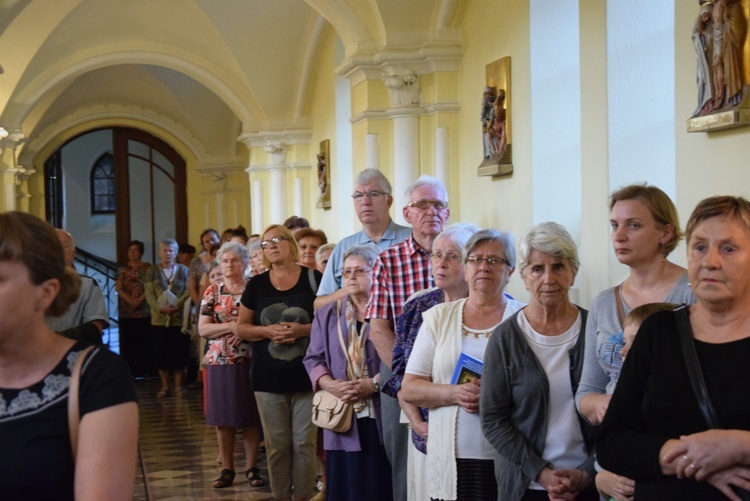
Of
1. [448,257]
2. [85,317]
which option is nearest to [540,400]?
[448,257]

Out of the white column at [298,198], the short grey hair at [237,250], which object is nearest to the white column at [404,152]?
the short grey hair at [237,250]

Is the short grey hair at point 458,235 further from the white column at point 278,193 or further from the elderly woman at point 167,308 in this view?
the white column at point 278,193

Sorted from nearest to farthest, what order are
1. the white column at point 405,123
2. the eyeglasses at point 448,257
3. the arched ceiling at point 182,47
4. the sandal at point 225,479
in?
the eyeglasses at point 448,257, the sandal at point 225,479, the white column at point 405,123, the arched ceiling at point 182,47

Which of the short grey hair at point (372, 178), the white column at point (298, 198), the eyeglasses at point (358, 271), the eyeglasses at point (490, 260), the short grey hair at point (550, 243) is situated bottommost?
the eyeglasses at point (358, 271)

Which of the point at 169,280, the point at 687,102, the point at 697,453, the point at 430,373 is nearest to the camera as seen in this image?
the point at 697,453

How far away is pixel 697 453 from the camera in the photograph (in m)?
2.47

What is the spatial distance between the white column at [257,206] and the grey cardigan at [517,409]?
11.4 meters

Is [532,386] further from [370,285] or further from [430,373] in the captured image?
[370,285]

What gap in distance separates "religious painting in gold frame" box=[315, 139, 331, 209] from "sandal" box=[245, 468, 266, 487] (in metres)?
5.62

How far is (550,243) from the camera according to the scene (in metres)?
3.79

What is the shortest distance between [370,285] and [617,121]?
1597 millimetres

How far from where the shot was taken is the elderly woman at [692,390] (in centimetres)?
248

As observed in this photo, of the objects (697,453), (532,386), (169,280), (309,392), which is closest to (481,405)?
(532,386)

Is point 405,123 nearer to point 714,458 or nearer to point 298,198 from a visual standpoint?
point 298,198
